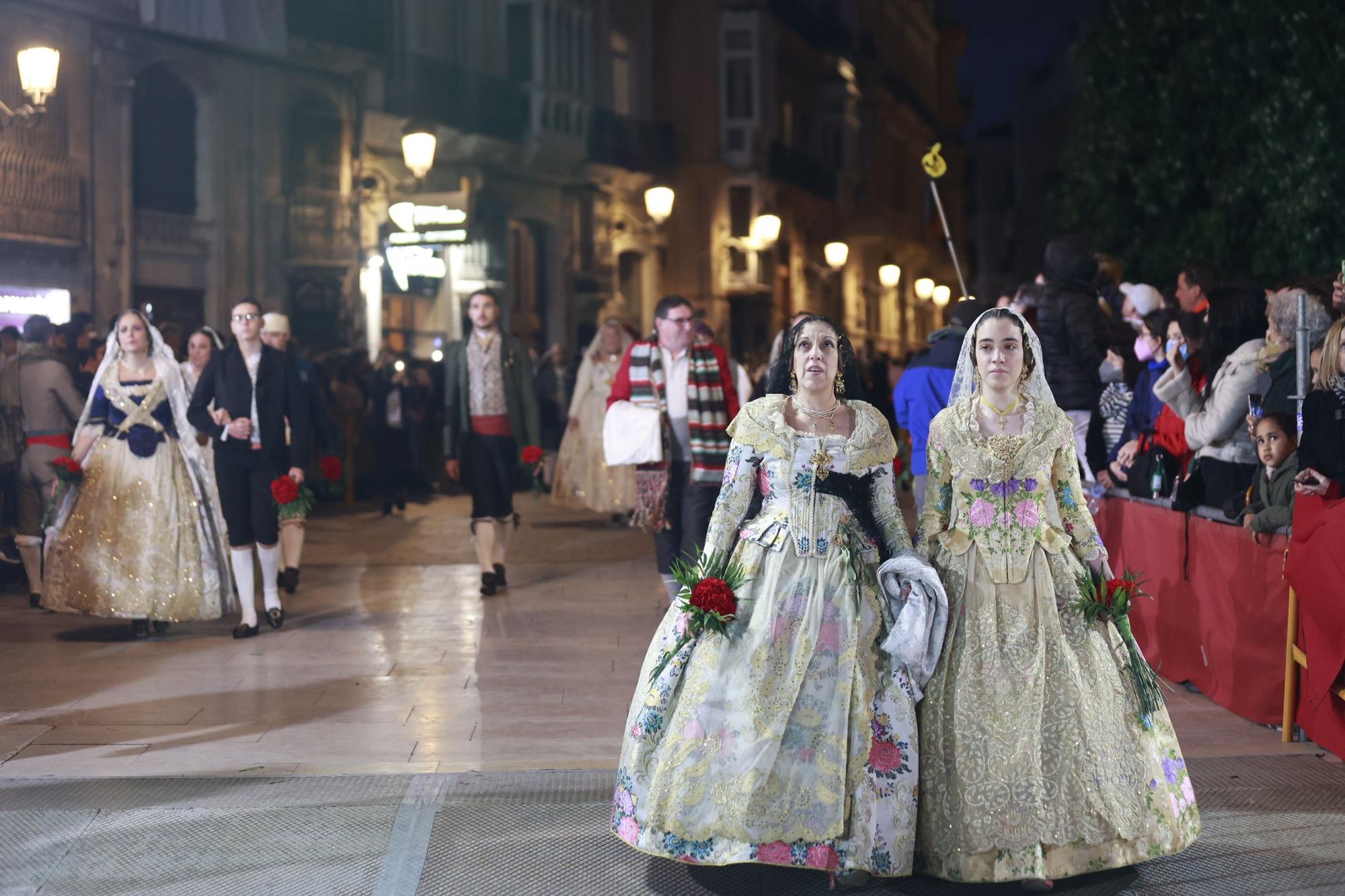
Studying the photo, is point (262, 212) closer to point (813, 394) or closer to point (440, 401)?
point (440, 401)

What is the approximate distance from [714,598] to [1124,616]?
1.27 meters

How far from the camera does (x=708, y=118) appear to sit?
102 ft

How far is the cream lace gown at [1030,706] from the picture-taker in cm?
451

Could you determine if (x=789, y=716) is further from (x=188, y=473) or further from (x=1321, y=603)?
(x=188, y=473)

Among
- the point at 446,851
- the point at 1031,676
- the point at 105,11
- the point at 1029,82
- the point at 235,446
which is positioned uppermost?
the point at 1029,82

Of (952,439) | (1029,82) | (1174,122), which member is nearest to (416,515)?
(1174,122)

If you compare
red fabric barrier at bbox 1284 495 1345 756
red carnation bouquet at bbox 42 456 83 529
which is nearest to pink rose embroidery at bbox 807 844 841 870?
red fabric barrier at bbox 1284 495 1345 756

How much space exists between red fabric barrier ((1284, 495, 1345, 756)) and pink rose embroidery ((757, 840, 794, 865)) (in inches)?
97.1

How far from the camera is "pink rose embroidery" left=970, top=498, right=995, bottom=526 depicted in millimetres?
4934

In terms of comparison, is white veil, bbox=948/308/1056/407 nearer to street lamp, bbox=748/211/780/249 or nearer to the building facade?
the building facade

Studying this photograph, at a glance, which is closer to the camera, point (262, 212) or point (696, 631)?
point (696, 631)

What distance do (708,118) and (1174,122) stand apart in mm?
13515

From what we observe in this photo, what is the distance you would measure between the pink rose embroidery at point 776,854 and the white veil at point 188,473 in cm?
531

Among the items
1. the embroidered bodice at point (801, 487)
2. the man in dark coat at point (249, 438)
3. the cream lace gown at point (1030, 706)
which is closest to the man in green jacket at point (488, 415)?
the man in dark coat at point (249, 438)
